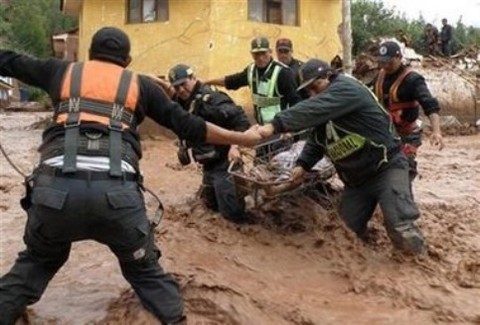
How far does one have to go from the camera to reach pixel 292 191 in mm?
6156

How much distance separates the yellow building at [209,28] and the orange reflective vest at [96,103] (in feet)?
37.3

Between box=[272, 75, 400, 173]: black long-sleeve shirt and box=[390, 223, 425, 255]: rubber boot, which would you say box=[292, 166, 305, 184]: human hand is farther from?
box=[390, 223, 425, 255]: rubber boot

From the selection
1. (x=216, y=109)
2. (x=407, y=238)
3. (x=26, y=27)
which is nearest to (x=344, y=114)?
(x=407, y=238)

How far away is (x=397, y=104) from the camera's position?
20.8ft

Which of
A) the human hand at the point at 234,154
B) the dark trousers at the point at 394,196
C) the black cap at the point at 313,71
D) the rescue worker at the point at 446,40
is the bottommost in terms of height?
the dark trousers at the point at 394,196

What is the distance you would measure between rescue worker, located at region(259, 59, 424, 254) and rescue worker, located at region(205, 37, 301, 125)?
147 centimetres

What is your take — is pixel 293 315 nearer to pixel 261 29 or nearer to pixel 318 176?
pixel 318 176

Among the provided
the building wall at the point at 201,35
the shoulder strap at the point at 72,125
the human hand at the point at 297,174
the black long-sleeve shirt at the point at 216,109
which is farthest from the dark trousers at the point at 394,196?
the building wall at the point at 201,35

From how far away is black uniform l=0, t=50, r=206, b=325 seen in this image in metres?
3.78

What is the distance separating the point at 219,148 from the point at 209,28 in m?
9.09

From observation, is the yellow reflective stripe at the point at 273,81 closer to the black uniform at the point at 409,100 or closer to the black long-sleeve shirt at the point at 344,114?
the black uniform at the point at 409,100

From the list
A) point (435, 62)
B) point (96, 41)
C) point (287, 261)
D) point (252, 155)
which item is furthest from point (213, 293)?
point (435, 62)

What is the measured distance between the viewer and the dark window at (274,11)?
15.9m

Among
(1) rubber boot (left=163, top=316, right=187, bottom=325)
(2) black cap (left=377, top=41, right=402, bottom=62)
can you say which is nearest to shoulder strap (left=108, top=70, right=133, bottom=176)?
(1) rubber boot (left=163, top=316, right=187, bottom=325)
